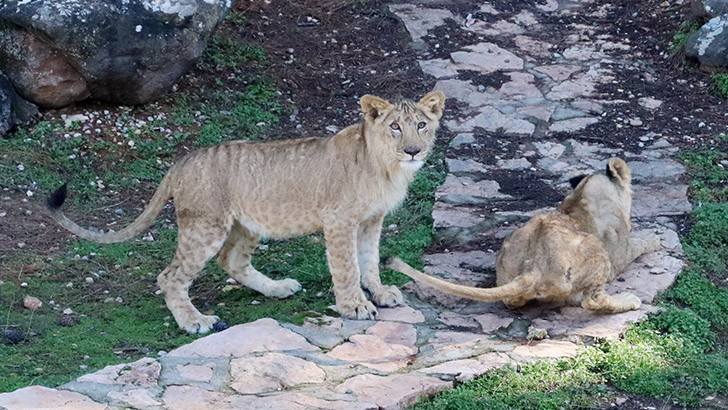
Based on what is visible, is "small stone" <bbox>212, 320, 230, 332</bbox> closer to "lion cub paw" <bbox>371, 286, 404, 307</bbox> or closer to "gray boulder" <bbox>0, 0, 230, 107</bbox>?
"lion cub paw" <bbox>371, 286, 404, 307</bbox>

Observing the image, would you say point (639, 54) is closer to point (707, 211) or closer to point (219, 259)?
point (707, 211)

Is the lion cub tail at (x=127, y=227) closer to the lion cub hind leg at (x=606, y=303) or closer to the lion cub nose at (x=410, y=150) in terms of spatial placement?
the lion cub nose at (x=410, y=150)

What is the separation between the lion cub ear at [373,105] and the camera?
22.5 feet

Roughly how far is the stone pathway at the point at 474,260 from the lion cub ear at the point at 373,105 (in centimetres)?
119

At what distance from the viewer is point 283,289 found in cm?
745

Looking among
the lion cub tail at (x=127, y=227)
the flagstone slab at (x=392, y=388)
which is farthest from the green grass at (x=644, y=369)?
the lion cub tail at (x=127, y=227)

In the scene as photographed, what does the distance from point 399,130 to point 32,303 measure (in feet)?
8.28

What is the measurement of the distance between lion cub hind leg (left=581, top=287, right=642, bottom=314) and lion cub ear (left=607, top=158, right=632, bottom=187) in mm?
1151

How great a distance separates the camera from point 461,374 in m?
6.04

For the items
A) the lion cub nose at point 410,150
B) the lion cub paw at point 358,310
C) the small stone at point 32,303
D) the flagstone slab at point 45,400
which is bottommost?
the small stone at point 32,303

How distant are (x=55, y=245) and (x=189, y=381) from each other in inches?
111

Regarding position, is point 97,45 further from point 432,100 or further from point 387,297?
point 387,297

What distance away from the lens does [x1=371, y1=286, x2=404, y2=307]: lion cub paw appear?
7.00 metres

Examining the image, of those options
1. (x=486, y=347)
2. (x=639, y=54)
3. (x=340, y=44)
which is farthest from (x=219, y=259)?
(x=639, y=54)
